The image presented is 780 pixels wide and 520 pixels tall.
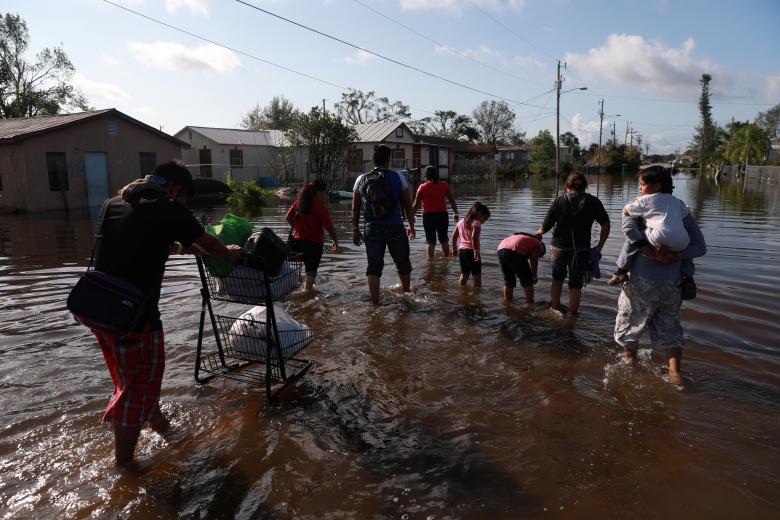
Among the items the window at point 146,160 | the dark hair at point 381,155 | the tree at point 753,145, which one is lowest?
the dark hair at point 381,155

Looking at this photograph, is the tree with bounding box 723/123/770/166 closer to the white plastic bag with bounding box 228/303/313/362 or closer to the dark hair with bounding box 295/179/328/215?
the dark hair with bounding box 295/179/328/215

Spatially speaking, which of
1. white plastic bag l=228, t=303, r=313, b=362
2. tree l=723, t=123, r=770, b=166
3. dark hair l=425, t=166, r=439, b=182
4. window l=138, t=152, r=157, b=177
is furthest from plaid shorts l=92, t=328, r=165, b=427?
tree l=723, t=123, r=770, b=166

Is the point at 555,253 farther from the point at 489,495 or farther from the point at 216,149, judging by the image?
the point at 216,149

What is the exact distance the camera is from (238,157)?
38.9 m

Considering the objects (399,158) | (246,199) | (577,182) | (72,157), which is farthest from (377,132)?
(577,182)

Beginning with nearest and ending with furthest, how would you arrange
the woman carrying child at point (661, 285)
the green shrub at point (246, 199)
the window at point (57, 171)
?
the woman carrying child at point (661, 285) → the window at point (57, 171) → the green shrub at point (246, 199)

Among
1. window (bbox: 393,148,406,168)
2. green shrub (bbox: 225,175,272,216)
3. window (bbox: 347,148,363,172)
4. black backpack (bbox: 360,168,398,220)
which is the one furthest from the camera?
window (bbox: 393,148,406,168)

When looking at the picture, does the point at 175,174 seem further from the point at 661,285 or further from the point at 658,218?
the point at 661,285

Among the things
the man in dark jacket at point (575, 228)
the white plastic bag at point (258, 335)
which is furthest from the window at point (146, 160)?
the white plastic bag at point (258, 335)

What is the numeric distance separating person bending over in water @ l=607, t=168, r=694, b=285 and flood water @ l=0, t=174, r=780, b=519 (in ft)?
3.38

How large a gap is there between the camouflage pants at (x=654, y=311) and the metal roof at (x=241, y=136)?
114ft

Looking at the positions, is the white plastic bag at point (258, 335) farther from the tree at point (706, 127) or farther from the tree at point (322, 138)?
the tree at point (706, 127)

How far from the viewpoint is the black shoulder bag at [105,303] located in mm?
2877

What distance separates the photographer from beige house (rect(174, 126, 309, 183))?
3738 centimetres
